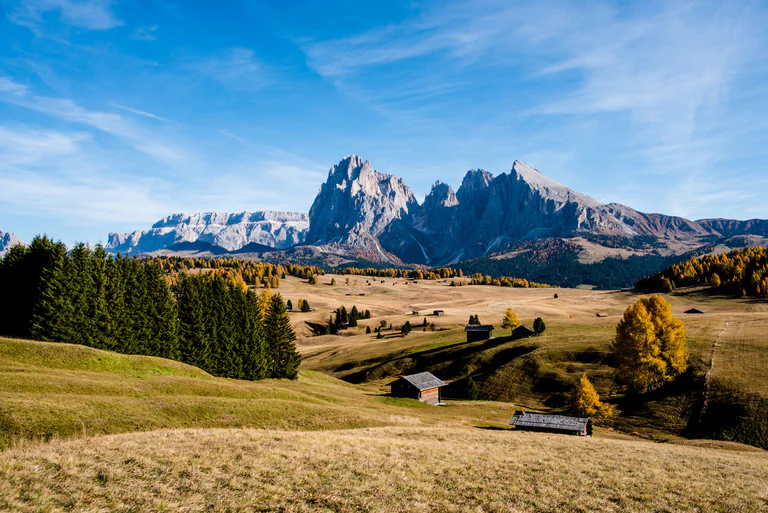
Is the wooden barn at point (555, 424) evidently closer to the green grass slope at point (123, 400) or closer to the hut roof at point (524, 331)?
the green grass slope at point (123, 400)

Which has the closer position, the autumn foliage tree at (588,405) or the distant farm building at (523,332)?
the autumn foliage tree at (588,405)

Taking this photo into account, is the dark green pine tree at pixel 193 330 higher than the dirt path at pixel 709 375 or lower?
higher

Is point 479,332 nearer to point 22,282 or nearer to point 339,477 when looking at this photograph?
point 339,477

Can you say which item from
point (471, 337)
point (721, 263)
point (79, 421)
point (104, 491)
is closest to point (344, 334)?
point (471, 337)

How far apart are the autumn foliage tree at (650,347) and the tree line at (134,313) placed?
52033 millimetres

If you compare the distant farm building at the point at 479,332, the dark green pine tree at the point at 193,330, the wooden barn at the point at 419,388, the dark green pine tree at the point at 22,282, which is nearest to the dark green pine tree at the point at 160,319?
the dark green pine tree at the point at 193,330

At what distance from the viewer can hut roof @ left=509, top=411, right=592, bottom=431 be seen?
45656 mm

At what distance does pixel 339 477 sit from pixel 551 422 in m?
37.5

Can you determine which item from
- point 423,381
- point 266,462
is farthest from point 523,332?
point 266,462

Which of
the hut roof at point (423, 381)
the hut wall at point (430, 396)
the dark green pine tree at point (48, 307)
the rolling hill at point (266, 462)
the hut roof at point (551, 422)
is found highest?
the dark green pine tree at point (48, 307)

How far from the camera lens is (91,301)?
51.2 m

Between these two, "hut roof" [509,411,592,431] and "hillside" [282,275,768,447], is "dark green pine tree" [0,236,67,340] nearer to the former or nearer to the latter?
"hillside" [282,275,768,447]

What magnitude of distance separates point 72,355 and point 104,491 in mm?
36182

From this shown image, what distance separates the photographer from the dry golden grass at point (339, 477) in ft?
44.1
